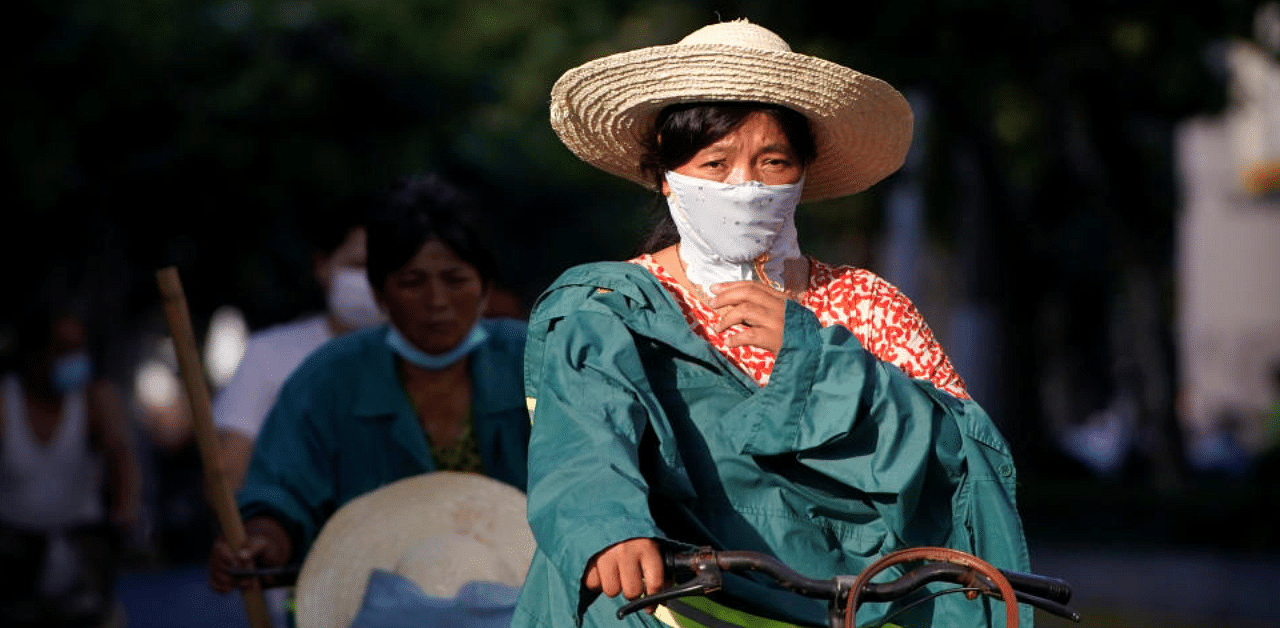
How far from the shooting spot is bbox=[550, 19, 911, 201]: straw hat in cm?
414

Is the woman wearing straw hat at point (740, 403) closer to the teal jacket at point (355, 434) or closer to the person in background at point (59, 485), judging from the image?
the teal jacket at point (355, 434)

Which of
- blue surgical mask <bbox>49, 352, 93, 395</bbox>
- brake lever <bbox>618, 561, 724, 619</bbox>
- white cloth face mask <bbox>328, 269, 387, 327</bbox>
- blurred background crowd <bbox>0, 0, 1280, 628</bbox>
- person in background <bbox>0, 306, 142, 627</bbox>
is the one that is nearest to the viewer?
brake lever <bbox>618, 561, 724, 619</bbox>

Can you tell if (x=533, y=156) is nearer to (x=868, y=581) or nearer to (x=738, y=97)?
(x=738, y=97)

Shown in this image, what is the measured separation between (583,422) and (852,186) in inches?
48.1

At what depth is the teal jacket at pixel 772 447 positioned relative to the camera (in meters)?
3.77

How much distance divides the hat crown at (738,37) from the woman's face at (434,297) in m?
1.93

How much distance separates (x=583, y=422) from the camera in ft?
12.1

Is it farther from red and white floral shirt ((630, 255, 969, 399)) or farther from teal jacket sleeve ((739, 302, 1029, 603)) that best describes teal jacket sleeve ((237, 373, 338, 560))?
teal jacket sleeve ((739, 302, 1029, 603))

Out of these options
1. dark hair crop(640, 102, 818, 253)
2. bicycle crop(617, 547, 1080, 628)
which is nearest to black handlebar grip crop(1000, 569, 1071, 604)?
bicycle crop(617, 547, 1080, 628)

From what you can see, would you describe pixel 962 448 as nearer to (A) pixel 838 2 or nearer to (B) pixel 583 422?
(B) pixel 583 422

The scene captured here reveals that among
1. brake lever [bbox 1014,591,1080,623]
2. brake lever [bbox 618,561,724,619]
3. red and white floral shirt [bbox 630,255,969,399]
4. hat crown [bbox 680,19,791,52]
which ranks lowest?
brake lever [bbox 1014,591,1080,623]

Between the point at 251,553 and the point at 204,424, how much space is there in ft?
1.40

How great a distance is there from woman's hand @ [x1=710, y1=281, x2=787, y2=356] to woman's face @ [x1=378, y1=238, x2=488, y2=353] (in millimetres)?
2325

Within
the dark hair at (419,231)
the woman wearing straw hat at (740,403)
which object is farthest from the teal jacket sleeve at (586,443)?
the dark hair at (419,231)
